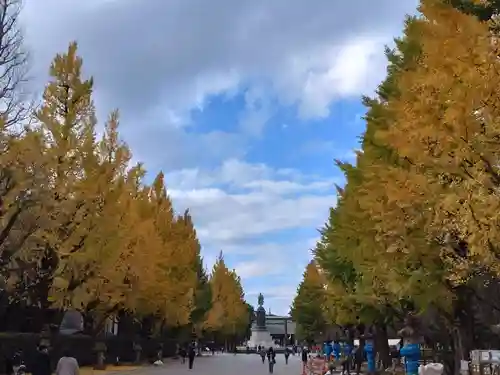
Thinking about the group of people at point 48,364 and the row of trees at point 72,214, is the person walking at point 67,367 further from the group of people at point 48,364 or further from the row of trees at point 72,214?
the row of trees at point 72,214

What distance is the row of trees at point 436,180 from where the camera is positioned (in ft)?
41.5

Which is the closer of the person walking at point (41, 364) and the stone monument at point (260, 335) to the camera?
the person walking at point (41, 364)

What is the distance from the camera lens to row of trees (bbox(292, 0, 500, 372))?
12.7 metres

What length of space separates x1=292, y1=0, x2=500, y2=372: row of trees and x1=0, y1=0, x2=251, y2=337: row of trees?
9.53 meters

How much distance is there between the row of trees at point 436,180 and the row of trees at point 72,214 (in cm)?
953

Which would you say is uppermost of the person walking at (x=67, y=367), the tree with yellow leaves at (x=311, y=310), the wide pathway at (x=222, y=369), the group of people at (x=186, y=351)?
the tree with yellow leaves at (x=311, y=310)

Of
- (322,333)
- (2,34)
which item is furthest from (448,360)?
(322,333)

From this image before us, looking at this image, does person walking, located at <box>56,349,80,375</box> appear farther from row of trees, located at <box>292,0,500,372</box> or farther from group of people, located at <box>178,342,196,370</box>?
group of people, located at <box>178,342,196,370</box>

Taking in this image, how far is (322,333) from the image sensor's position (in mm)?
73188

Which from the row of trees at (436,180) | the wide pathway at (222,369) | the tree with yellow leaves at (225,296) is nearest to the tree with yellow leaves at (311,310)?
the tree with yellow leaves at (225,296)

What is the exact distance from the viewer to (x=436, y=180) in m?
15.6

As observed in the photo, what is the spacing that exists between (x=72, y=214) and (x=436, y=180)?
14.6 meters

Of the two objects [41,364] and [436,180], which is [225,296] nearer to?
[436,180]

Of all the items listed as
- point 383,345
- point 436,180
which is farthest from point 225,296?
point 436,180
